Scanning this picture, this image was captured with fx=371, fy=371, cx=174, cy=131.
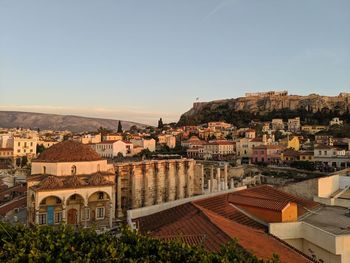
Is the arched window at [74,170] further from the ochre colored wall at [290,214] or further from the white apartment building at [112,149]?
the white apartment building at [112,149]

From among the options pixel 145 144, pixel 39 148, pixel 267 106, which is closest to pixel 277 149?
pixel 145 144

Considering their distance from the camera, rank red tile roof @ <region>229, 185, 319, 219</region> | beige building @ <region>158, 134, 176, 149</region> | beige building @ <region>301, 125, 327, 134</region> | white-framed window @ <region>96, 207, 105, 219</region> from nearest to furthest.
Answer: red tile roof @ <region>229, 185, 319, 219</region> < white-framed window @ <region>96, 207, 105, 219</region> < beige building @ <region>158, 134, 176, 149</region> < beige building @ <region>301, 125, 327, 134</region>

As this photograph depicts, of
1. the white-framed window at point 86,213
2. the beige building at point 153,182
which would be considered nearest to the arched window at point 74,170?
the white-framed window at point 86,213

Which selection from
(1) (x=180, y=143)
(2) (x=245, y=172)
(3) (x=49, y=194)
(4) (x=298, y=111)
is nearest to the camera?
(3) (x=49, y=194)

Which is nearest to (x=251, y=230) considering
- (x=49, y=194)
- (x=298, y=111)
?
(x=49, y=194)

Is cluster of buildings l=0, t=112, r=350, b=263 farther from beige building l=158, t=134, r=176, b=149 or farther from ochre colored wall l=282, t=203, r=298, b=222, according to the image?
beige building l=158, t=134, r=176, b=149

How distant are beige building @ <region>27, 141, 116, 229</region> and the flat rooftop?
14.1 m

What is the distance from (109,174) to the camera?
29375mm

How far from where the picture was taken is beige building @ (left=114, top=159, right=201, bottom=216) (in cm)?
3525

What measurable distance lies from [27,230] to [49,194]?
55.1 ft

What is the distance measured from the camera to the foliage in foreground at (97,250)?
7.24 metres

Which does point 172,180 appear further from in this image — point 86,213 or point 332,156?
point 332,156

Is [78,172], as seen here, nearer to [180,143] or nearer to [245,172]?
[245,172]

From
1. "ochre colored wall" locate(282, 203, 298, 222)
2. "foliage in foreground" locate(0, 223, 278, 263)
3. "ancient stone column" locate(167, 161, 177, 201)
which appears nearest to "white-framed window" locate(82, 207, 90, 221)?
"ancient stone column" locate(167, 161, 177, 201)
